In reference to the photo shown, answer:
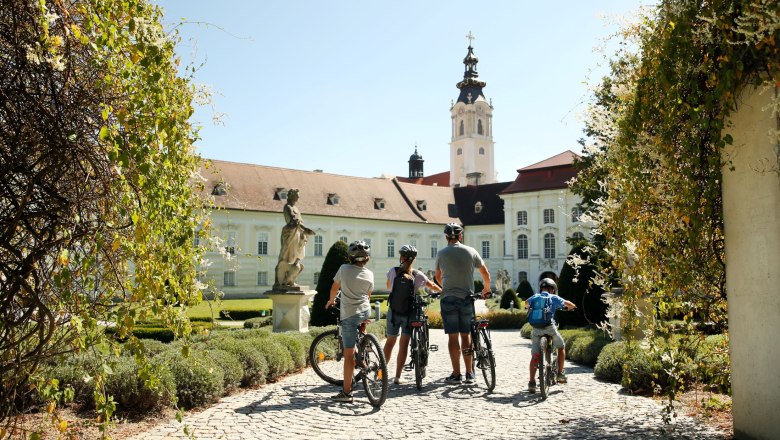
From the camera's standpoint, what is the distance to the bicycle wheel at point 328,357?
8.01 meters

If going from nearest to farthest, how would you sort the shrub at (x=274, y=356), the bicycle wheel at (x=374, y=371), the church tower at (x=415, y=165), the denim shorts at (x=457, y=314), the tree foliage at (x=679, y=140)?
the tree foliage at (x=679, y=140), the bicycle wheel at (x=374, y=371), the denim shorts at (x=457, y=314), the shrub at (x=274, y=356), the church tower at (x=415, y=165)

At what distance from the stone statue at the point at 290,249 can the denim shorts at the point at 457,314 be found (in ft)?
19.1

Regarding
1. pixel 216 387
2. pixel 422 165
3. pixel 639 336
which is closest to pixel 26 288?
pixel 216 387

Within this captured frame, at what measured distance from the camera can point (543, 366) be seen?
6.92 meters

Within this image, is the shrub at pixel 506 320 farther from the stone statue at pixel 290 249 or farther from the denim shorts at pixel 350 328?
the denim shorts at pixel 350 328

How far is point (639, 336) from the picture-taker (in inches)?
374

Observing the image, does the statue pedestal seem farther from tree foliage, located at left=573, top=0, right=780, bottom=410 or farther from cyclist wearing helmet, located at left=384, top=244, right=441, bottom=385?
tree foliage, located at left=573, top=0, right=780, bottom=410

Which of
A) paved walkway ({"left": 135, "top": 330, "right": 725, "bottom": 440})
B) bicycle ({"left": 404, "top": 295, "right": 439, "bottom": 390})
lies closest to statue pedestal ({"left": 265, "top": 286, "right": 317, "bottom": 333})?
paved walkway ({"left": 135, "top": 330, "right": 725, "bottom": 440})

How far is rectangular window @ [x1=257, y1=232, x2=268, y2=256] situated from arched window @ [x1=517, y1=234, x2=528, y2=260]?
67.2 ft

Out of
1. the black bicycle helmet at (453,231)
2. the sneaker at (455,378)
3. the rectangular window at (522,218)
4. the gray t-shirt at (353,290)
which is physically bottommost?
the sneaker at (455,378)

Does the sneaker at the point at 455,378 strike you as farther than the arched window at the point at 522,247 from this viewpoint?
No

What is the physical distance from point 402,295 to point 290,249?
5.59 m

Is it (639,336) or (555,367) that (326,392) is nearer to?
(555,367)

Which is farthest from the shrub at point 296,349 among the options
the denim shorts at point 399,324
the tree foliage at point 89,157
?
the tree foliage at point 89,157
